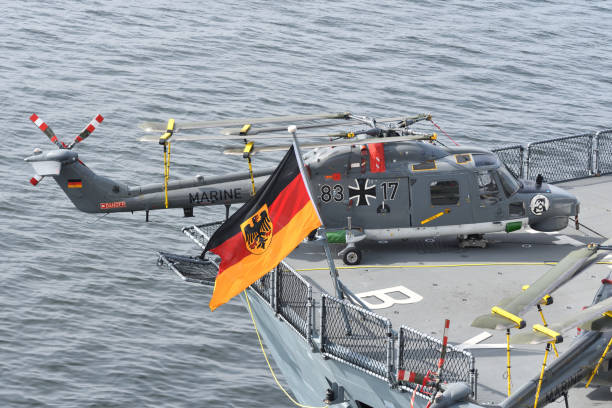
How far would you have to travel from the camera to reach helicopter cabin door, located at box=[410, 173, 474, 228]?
24109mm

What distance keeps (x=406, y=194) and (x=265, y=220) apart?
Answer: 702 cm

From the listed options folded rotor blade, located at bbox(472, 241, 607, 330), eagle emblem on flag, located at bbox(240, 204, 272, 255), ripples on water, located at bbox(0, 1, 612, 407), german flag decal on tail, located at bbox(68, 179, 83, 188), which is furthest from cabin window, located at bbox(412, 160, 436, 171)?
german flag decal on tail, located at bbox(68, 179, 83, 188)

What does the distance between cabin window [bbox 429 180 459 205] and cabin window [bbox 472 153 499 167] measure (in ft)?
2.69

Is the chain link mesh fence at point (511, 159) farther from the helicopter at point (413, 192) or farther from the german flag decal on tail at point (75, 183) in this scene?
the german flag decal on tail at point (75, 183)

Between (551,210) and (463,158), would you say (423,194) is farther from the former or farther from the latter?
(551,210)

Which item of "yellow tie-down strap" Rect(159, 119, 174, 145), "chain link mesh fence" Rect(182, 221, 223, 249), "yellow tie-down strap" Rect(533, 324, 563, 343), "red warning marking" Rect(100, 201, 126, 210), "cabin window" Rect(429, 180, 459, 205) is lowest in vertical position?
"chain link mesh fence" Rect(182, 221, 223, 249)

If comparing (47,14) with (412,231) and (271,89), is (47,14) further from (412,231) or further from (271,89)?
(412,231)

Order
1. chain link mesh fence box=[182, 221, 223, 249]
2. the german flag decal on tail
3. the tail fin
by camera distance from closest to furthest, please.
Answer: chain link mesh fence box=[182, 221, 223, 249]
the tail fin
the german flag decal on tail

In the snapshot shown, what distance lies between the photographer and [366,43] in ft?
192

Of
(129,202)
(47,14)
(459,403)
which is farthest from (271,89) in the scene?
(459,403)

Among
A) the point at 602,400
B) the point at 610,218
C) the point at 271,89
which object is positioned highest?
the point at 271,89

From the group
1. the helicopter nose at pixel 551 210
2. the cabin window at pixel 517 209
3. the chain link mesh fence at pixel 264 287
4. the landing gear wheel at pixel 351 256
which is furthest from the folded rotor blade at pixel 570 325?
the helicopter nose at pixel 551 210

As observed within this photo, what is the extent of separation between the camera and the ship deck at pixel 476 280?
19.1 meters

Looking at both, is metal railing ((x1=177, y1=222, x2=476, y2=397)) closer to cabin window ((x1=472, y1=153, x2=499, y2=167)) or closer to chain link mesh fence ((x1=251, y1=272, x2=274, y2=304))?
chain link mesh fence ((x1=251, y1=272, x2=274, y2=304))
